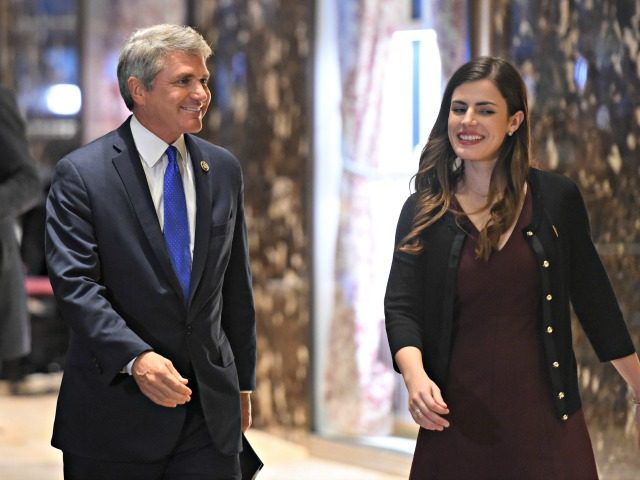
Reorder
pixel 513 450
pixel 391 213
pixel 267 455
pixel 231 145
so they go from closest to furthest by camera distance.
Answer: pixel 513 450 → pixel 391 213 → pixel 267 455 → pixel 231 145

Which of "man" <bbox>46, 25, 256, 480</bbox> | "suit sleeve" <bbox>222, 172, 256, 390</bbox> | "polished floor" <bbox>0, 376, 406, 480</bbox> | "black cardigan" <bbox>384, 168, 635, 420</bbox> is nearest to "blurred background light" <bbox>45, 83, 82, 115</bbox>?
"polished floor" <bbox>0, 376, 406, 480</bbox>

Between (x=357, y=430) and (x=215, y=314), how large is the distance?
3.47 meters

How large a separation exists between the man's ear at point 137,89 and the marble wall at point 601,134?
95.9 inches

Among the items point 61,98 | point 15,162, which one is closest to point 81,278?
point 15,162

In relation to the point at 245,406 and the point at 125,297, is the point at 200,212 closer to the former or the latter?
the point at 125,297

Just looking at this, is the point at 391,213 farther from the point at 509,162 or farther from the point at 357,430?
the point at 509,162

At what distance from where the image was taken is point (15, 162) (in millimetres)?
5660

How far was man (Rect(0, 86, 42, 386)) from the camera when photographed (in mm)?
5598

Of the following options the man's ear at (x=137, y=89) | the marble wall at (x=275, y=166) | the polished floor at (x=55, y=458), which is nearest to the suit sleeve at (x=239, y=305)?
the man's ear at (x=137, y=89)

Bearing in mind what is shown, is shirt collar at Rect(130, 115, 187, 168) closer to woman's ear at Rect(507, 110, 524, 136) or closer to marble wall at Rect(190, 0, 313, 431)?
woman's ear at Rect(507, 110, 524, 136)

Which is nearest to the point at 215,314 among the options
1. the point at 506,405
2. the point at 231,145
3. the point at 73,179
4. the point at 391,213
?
the point at 73,179

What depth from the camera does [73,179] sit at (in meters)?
3.28

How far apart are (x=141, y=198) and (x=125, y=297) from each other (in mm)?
233

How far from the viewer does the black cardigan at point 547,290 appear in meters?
3.24
